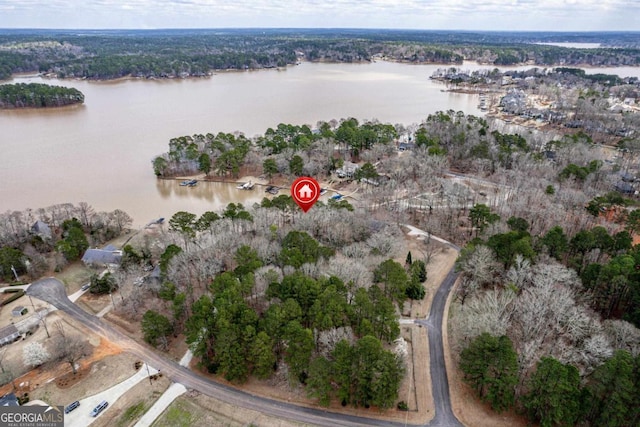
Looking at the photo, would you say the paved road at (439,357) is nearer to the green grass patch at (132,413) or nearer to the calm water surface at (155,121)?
the green grass patch at (132,413)

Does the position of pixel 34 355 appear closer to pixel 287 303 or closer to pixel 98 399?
pixel 98 399

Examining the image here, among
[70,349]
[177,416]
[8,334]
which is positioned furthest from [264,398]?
[8,334]

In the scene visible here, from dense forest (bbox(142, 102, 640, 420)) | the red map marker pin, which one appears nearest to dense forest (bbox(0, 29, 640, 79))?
dense forest (bbox(142, 102, 640, 420))

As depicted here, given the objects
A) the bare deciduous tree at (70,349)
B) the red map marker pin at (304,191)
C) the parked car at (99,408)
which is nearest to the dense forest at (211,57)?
the red map marker pin at (304,191)

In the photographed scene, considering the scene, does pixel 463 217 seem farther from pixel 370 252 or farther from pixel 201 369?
pixel 201 369

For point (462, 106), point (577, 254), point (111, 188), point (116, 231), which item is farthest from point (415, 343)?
point (462, 106)

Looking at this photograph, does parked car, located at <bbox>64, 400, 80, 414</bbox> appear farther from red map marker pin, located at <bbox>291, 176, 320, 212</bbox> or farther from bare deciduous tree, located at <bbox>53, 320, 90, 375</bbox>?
Result: red map marker pin, located at <bbox>291, 176, 320, 212</bbox>
